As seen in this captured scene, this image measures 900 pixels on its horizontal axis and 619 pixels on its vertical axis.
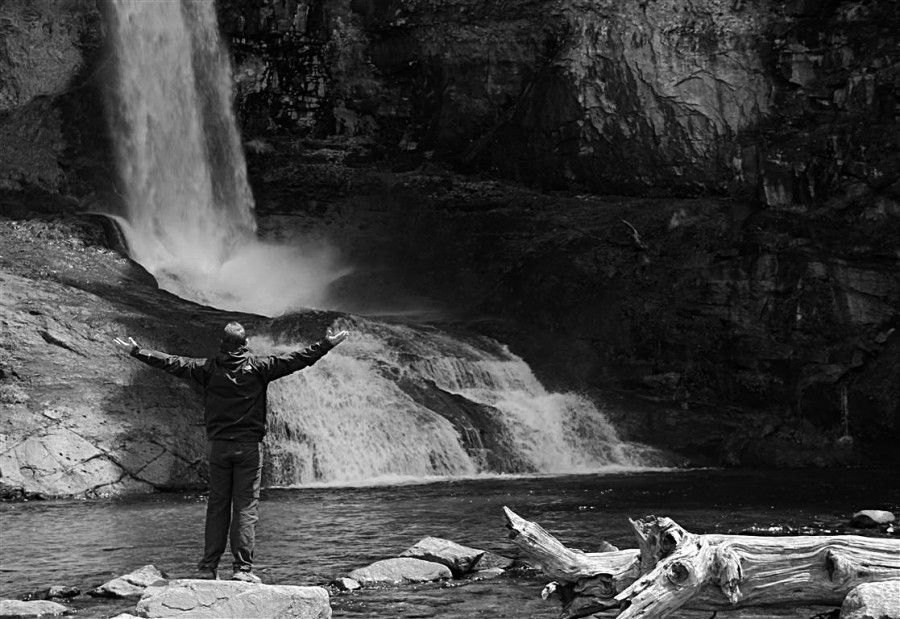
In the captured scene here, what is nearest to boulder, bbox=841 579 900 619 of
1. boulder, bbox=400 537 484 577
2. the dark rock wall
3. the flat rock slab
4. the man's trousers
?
the flat rock slab

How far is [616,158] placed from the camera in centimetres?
3591

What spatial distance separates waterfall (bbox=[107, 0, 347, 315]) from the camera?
34.5m

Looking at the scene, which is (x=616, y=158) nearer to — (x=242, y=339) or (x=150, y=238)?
(x=150, y=238)

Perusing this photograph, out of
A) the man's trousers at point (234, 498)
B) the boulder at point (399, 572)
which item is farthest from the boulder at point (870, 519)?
the man's trousers at point (234, 498)

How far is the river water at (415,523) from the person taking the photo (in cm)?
1051

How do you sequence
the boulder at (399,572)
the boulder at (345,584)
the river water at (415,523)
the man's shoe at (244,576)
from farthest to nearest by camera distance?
the boulder at (399,572)
the boulder at (345,584)
the river water at (415,523)
the man's shoe at (244,576)

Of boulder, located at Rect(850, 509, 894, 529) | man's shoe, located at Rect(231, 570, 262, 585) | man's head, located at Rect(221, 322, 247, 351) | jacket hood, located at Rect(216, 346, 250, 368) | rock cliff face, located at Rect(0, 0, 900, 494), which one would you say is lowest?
man's shoe, located at Rect(231, 570, 262, 585)

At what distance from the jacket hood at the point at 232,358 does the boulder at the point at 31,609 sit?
276cm

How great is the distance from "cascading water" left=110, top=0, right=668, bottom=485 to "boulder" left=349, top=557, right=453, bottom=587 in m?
11.0

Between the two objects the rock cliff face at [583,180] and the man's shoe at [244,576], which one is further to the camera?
the rock cliff face at [583,180]

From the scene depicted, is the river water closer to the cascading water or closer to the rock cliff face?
the cascading water

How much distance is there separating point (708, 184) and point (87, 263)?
61.6 ft

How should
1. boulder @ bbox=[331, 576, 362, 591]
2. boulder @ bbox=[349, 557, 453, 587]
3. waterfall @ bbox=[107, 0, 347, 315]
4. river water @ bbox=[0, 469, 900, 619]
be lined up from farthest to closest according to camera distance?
waterfall @ bbox=[107, 0, 347, 315] → boulder @ bbox=[349, 557, 453, 587] → boulder @ bbox=[331, 576, 362, 591] → river water @ bbox=[0, 469, 900, 619]

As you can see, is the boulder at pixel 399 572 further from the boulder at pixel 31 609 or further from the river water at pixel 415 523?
the boulder at pixel 31 609
